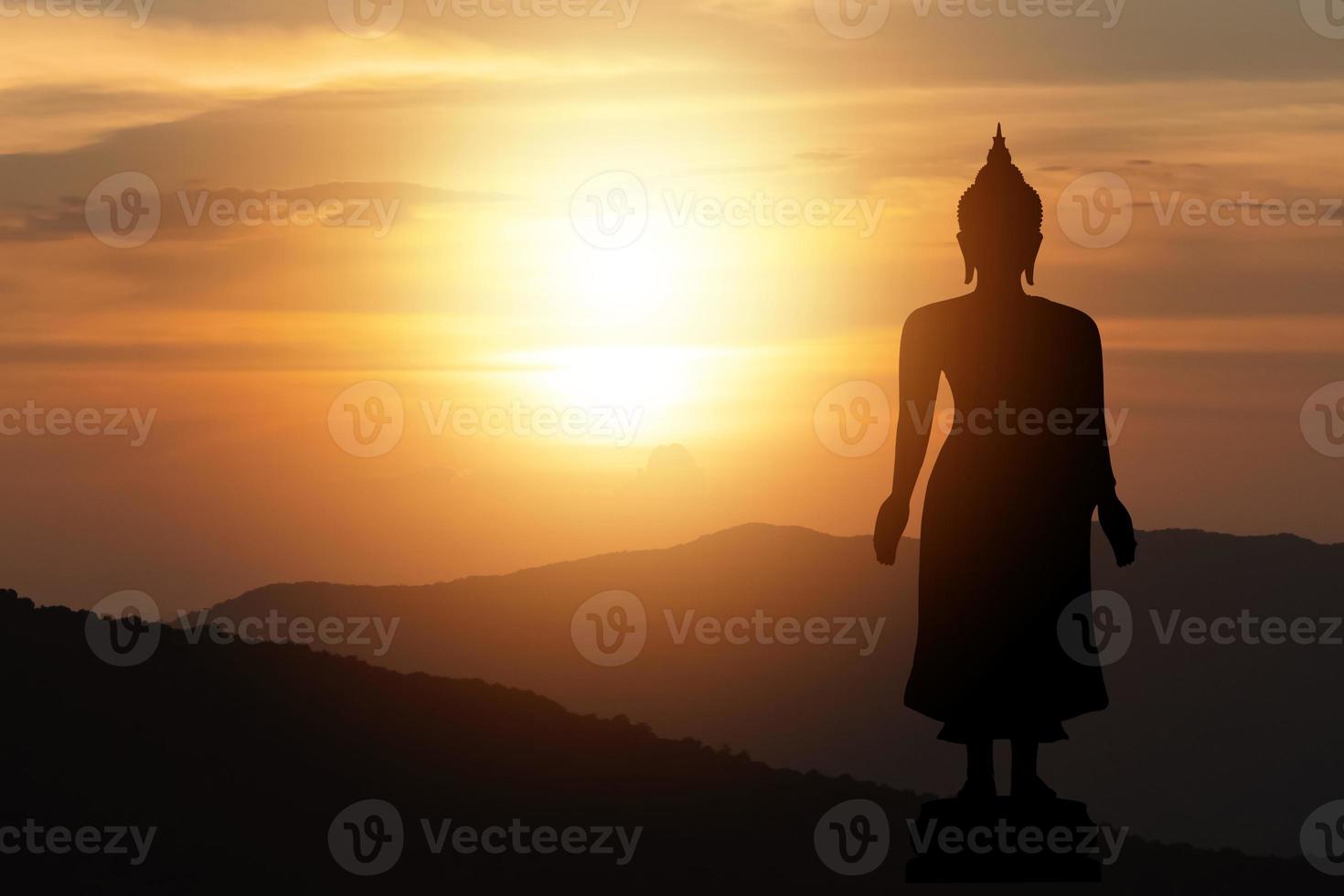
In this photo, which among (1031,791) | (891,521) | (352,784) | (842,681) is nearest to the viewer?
(1031,791)

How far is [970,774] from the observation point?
11.8m

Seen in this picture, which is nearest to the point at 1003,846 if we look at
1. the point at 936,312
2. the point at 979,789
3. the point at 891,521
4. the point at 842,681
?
the point at 979,789

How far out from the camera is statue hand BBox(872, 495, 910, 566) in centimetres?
1222

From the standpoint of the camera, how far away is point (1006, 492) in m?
11.8

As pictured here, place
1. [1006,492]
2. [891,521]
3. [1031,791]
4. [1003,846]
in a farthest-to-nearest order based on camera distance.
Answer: [891,521], [1006,492], [1031,791], [1003,846]

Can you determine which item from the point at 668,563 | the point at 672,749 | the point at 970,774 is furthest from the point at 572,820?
the point at 668,563

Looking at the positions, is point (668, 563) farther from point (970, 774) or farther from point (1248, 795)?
point (970, 774)

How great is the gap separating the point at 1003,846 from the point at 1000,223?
4.33 metres

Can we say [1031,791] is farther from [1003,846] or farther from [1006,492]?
[1006,492]

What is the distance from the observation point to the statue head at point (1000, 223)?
12000mm

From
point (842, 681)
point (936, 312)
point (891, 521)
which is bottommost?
point (891, 521)

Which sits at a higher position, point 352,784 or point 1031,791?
point 352,784

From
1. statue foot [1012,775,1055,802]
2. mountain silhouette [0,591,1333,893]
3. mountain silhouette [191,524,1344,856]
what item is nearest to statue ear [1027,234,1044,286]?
statue foot [1012,775,1055,802]

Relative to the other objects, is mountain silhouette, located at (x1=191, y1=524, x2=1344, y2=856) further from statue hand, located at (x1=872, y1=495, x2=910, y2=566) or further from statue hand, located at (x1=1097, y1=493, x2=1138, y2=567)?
statue hand, located at (x1=1097, y1=493, x2=1138, y2=567)
